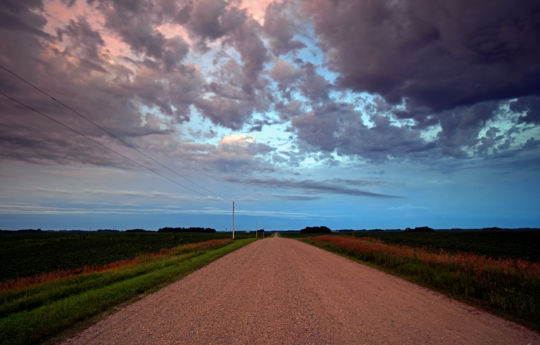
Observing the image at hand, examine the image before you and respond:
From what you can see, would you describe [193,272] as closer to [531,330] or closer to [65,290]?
[65,290]

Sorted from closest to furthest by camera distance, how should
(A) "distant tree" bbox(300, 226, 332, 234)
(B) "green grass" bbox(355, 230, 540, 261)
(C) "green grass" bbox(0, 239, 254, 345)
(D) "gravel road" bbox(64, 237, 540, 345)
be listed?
(D) "gravel road" bbox(64, 237, 540, 345) → (C) "green grass" bbox(0, 239, 254, 345) → (B) "green grass" bbox(355, 230, 540, 261) → (A) "distant tree" bbox(300, 226, 332, 234)

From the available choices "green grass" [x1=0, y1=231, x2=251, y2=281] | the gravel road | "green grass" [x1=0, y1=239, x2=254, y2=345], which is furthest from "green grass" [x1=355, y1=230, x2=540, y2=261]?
"green grass" [x1=0, y1=231, x2=251, y2=281]

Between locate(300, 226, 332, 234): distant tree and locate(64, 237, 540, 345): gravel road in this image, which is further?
locate(300, 226, 332, 234): distant tree

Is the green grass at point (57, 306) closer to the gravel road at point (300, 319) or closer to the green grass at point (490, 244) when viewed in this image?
the gravel road at point (300, 319)

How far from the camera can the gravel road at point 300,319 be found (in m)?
5.06

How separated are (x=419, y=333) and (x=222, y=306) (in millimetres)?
4572

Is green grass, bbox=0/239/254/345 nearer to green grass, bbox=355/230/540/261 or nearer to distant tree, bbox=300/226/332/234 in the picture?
green grass, bbox=355/230/540/261

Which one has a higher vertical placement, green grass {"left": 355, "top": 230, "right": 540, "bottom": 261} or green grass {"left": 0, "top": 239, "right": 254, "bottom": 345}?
green grass {"left": 0, "top": 239, "right": 254, "bottom": 345}

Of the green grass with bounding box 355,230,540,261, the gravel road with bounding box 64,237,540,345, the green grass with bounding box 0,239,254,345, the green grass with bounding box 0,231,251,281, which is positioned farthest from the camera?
the green grass with bounding box 355,230,540,261

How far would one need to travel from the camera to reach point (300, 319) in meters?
6.14

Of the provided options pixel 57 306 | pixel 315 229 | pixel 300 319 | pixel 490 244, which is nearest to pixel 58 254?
pixel 57 306

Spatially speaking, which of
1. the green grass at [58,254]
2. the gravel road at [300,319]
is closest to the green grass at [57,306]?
the gravel road at [300,319]

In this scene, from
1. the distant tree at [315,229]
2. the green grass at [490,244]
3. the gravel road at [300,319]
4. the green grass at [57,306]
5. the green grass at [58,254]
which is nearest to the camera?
the gravel road at [300,319]

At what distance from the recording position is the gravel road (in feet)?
16.6
